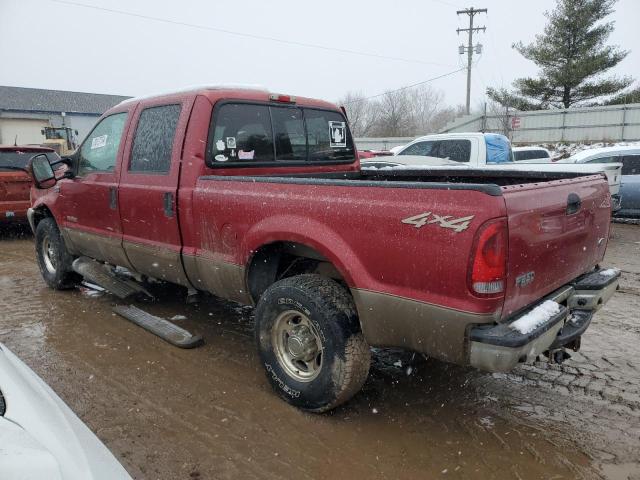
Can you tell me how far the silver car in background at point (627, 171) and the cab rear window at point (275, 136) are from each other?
8.23 metres

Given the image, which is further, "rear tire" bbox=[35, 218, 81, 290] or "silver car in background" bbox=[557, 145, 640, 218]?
"silver car in background" bbox=[557, 145, 640, 218]

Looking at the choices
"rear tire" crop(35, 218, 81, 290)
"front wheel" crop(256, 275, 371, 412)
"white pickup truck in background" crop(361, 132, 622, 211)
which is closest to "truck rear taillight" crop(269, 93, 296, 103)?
"front wheel" crop(256, 275, 371, 412)

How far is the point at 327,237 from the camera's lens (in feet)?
9.36

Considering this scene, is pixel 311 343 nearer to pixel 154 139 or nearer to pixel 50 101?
pixel 154 139

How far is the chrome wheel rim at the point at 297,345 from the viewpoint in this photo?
309cm

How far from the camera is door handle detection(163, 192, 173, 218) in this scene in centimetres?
383

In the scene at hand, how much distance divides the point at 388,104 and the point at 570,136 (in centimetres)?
3629

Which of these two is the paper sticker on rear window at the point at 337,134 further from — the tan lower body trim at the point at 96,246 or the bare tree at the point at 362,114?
the bare tree at the point at 362,114

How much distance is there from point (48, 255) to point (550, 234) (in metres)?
5.64

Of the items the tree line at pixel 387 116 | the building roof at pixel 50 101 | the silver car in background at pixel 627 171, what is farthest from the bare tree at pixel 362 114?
the silver car in background at pixel 627 171

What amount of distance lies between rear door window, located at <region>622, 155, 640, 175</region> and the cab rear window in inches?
339

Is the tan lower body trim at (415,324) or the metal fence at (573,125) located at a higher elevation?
the metal fence at (573,125)

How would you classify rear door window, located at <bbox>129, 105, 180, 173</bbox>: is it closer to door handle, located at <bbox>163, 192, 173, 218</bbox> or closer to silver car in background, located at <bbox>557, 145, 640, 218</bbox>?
door handle, located at <bbox>163, 192, 173, 218</bbox>

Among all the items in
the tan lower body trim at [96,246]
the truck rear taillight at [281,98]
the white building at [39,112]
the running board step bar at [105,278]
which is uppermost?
the white building at [39,112]
